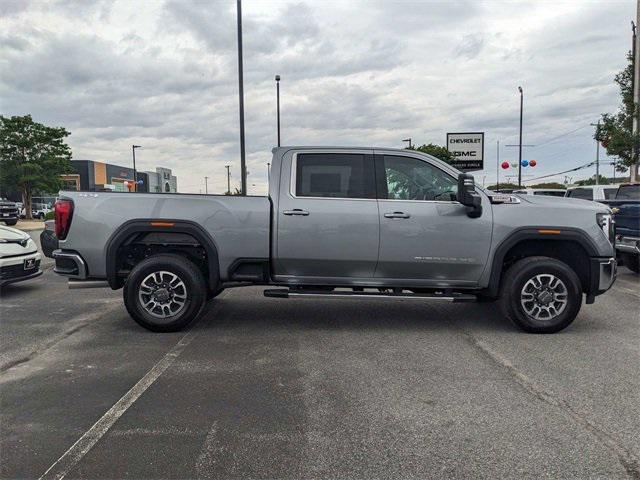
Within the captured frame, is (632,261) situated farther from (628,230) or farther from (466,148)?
(466,148)

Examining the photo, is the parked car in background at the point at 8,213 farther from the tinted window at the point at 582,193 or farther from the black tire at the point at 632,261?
the black tire at the point at 632,261

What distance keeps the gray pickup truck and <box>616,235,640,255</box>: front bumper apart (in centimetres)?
387

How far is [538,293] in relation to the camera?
19.7 feet

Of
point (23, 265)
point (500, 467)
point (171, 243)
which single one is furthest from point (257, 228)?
point (23, 265)

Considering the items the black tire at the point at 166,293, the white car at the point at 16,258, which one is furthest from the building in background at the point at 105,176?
the black tire at the point at 166,293

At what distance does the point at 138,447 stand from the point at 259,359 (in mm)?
1892

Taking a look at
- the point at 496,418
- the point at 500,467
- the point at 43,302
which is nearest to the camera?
the point at 500,467

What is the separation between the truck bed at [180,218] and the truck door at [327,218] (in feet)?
0.85

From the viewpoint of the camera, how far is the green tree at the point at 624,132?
763 inches

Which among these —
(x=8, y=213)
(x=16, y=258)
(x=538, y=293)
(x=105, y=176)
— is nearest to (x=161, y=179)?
(x=105, y=176)

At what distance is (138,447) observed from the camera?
10.9ft

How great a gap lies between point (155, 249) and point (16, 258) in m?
3.47

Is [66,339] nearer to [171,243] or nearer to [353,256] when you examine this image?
[171,243]

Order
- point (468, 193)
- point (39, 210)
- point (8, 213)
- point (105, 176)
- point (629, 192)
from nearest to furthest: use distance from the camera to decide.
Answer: point (468, 193), point (629, 192), point (8, 213), point (39, 210), point (105, 176)
